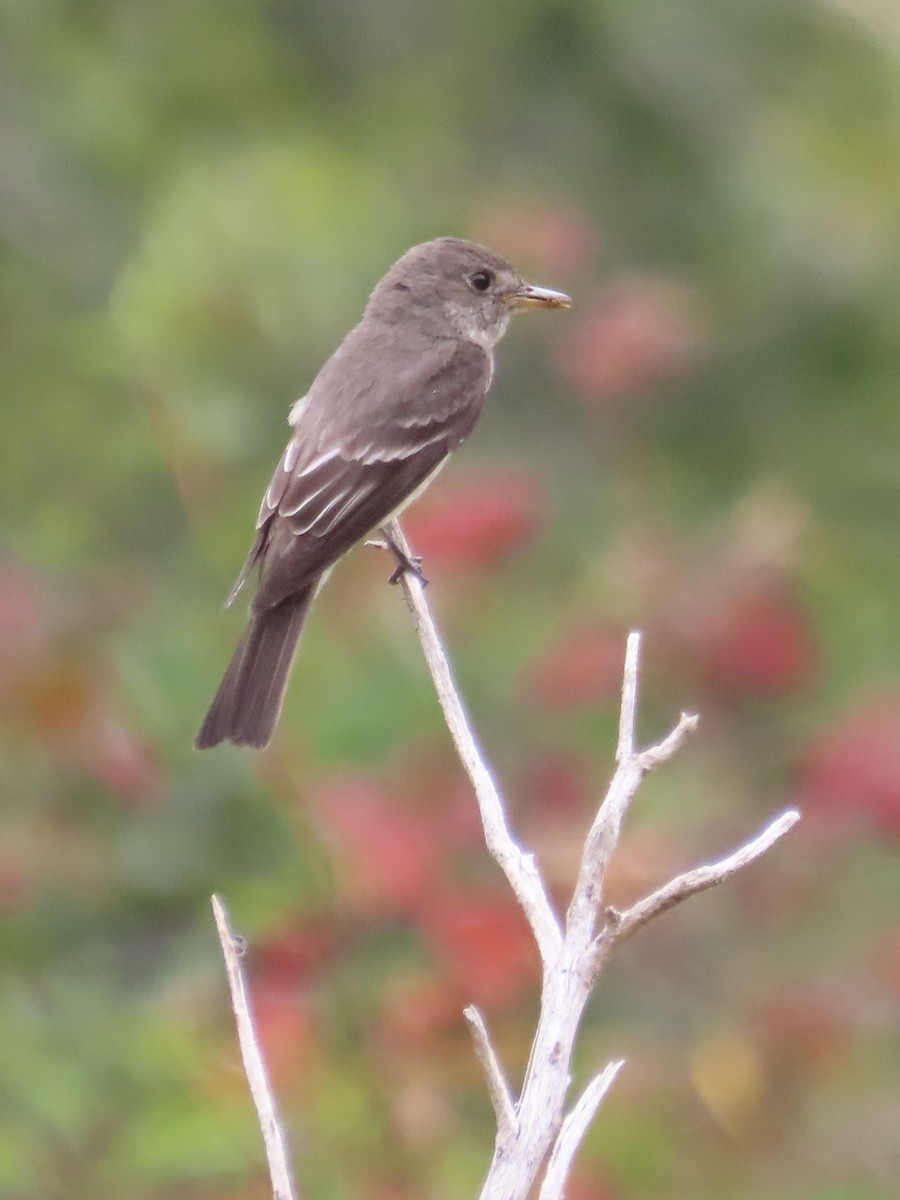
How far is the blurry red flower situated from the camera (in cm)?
584

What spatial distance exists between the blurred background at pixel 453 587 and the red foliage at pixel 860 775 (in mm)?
13

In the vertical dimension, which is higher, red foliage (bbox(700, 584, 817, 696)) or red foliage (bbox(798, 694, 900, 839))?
red foliage (bbox(700, 584, 817, 696))

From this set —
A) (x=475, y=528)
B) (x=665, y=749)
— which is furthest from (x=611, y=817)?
(x=475, y=528)

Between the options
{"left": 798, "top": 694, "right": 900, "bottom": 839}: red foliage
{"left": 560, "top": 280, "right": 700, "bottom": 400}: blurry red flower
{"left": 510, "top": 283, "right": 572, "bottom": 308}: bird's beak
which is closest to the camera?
{"left": 798, "top": 694, "right": 900, "bottom": 839}: red foliage

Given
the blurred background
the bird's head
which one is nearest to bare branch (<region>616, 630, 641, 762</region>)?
the blurred background

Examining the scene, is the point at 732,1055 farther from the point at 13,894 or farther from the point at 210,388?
the point at 210,388

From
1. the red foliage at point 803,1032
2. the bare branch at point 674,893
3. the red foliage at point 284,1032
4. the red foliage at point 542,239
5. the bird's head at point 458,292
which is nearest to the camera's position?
the bare branch at point 674,893

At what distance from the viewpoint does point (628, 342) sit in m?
5.85

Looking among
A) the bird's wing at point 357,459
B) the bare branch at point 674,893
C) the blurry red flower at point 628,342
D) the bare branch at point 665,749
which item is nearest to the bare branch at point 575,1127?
the bare branch at point 674,893

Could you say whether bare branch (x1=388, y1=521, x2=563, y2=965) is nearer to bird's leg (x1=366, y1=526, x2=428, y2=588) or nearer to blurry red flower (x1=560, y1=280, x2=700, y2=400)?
bird's leg (x1=366, y1=526, x2=428, y2=588)

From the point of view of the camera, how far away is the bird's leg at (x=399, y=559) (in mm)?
A: 4051

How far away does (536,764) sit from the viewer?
4.74m

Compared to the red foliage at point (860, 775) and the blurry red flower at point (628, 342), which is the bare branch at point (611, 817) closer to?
the red foliage at point (860, 775)

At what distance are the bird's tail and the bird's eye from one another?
1.12 m
